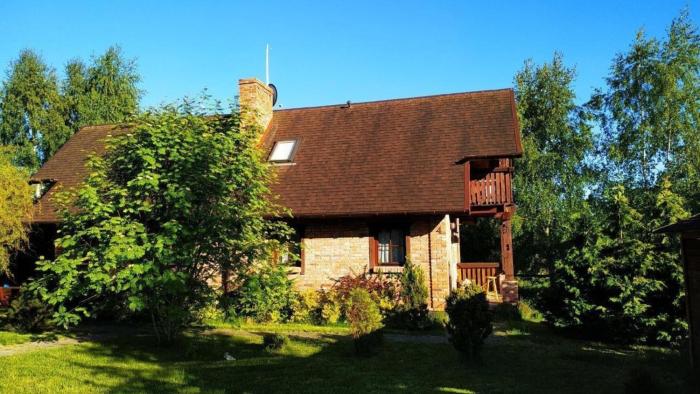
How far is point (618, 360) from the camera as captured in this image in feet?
32.1

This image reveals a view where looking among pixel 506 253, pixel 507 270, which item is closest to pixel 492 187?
pixel 506 253

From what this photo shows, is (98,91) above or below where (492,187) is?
above

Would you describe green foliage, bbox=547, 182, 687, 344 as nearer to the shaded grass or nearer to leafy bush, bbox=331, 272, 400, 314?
leafy bush, bbox=331, 272, 400, 314

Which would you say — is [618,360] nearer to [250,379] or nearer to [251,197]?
[250,379]

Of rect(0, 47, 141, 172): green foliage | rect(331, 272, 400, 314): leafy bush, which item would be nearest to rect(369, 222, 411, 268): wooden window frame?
rect(331, 272, 400, 314): leafy bush

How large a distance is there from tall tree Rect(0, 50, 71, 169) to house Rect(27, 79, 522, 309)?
41.4 ft

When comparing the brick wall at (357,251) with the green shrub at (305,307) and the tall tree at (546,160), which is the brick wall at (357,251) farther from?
the tall tree at (546,160)

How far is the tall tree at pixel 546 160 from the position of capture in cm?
2817

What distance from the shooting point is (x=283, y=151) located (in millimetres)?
19703

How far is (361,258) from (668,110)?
18.2 m

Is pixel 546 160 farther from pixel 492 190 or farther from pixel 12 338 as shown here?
pixel 12 338

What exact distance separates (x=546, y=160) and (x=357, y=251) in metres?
17.0

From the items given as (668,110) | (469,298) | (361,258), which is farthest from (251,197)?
(668,110)

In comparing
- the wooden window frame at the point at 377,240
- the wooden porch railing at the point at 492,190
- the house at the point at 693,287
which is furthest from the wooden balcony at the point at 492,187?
the house at the point at 693,287
